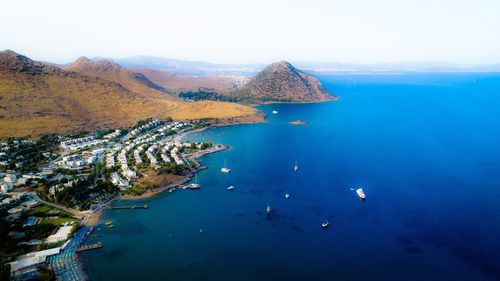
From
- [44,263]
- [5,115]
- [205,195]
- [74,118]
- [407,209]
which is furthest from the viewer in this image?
[74,118]

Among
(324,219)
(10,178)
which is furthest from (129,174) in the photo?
(324,219)

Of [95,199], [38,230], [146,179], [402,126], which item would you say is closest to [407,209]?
[146,179]

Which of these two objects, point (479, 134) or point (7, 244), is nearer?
point (7, 244)

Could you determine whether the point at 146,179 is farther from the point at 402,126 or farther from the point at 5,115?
the point at 402,126

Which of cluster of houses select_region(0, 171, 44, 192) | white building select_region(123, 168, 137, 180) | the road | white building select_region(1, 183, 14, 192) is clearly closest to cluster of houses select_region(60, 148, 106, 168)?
cluster of houses select_region(0, 171, 44, 192)

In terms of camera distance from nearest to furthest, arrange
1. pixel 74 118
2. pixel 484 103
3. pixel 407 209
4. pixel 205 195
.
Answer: pixel 407 209 → pixel 205 195 → pixel 74 118 → pixel 484 103

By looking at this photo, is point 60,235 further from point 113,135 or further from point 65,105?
point 65,105

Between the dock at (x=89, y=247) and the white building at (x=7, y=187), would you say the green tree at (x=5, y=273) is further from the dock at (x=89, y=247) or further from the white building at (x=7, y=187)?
the white building at (x=7, y=187)

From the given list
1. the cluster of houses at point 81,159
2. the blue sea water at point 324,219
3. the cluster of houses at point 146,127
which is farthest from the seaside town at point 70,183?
the blue sea water at point 324,219
